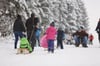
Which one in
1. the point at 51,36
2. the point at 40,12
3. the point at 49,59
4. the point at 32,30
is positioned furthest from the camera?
the point at 40,12

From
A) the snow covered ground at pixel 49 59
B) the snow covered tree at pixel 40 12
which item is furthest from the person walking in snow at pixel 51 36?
the snow covered tree at pixel 40 12

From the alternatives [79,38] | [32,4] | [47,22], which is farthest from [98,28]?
[47,22]

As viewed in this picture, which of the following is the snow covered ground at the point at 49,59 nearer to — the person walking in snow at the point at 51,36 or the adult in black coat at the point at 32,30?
the person walking in snow at the point at 51,36

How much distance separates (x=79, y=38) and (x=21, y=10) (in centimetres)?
960

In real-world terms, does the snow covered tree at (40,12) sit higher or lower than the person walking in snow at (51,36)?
higher

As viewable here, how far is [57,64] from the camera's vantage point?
13.8 meters

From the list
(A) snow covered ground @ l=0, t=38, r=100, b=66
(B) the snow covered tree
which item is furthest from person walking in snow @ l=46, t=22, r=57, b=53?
(B) the snow covered tree

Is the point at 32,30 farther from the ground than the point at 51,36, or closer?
farther from the ground

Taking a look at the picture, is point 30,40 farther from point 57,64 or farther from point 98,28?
point 98,28

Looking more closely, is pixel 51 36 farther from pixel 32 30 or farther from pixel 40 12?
pixel 40 12

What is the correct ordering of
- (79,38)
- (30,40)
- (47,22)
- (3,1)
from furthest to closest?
1. (47,22)
2. (3,1)
3. (79,38)
4. (30,40)

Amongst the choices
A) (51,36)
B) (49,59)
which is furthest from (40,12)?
(49,59)

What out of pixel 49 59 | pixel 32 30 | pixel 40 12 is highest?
pixel 40 12

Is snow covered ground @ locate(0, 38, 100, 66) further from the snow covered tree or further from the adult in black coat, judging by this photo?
the snow covered tree
